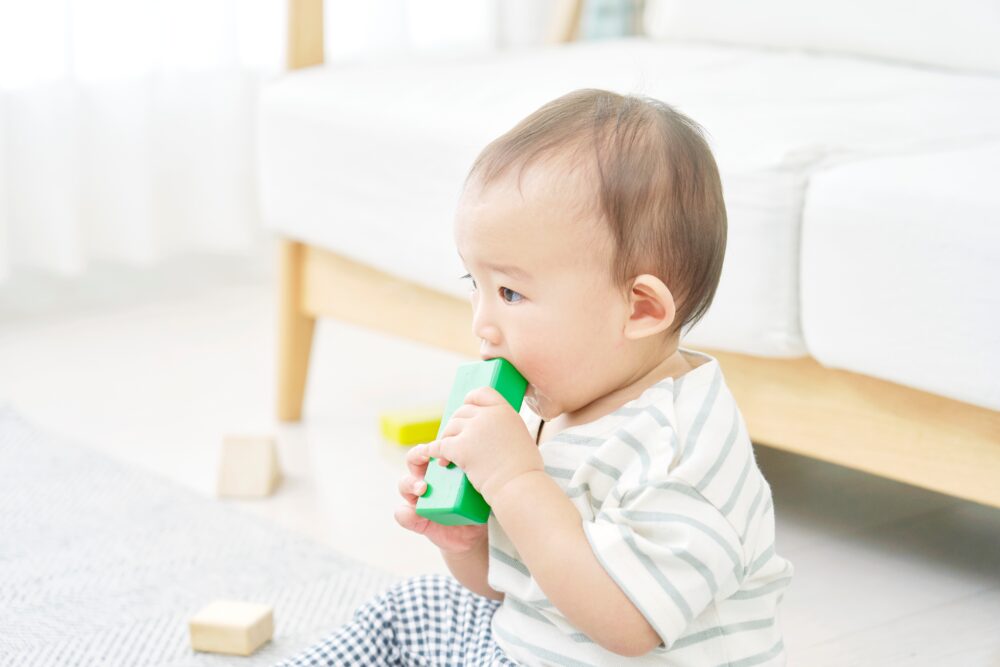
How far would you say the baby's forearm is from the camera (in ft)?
2.81

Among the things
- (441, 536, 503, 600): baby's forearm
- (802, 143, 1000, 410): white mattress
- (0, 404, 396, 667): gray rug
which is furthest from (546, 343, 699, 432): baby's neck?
(0, 404, 396, 667): gray rug

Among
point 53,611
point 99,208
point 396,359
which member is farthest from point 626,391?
point 99,208

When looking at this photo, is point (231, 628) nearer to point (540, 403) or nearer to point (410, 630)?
point (410, 630)

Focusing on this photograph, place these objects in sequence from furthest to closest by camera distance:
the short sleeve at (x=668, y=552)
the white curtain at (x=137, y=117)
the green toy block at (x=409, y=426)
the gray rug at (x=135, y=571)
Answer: the white curtain at (x=137, y=117), the green toy block at (x=409, y=426), the gray rug at (x=135, y=571), the short sleeve at (x=668, y=552)

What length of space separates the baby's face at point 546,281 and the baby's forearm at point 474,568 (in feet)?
0.39

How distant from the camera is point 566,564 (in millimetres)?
727

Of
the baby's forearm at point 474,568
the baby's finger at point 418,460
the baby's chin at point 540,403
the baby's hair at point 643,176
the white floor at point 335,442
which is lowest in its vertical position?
the white floor at point 335,442

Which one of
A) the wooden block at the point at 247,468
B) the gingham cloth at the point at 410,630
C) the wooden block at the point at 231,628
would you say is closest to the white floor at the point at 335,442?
the wooden block at the point at 247,468

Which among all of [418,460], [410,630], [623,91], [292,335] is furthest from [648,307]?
[292,335]

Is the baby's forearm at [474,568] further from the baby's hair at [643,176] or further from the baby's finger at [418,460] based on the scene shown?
the baby's hair at [643,176]

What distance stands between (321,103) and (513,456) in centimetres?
84

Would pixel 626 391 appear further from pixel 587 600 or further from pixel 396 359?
pixel 396 359

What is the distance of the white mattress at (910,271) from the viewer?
99 cm

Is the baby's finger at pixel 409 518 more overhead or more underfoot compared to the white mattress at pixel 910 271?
more underfoot
